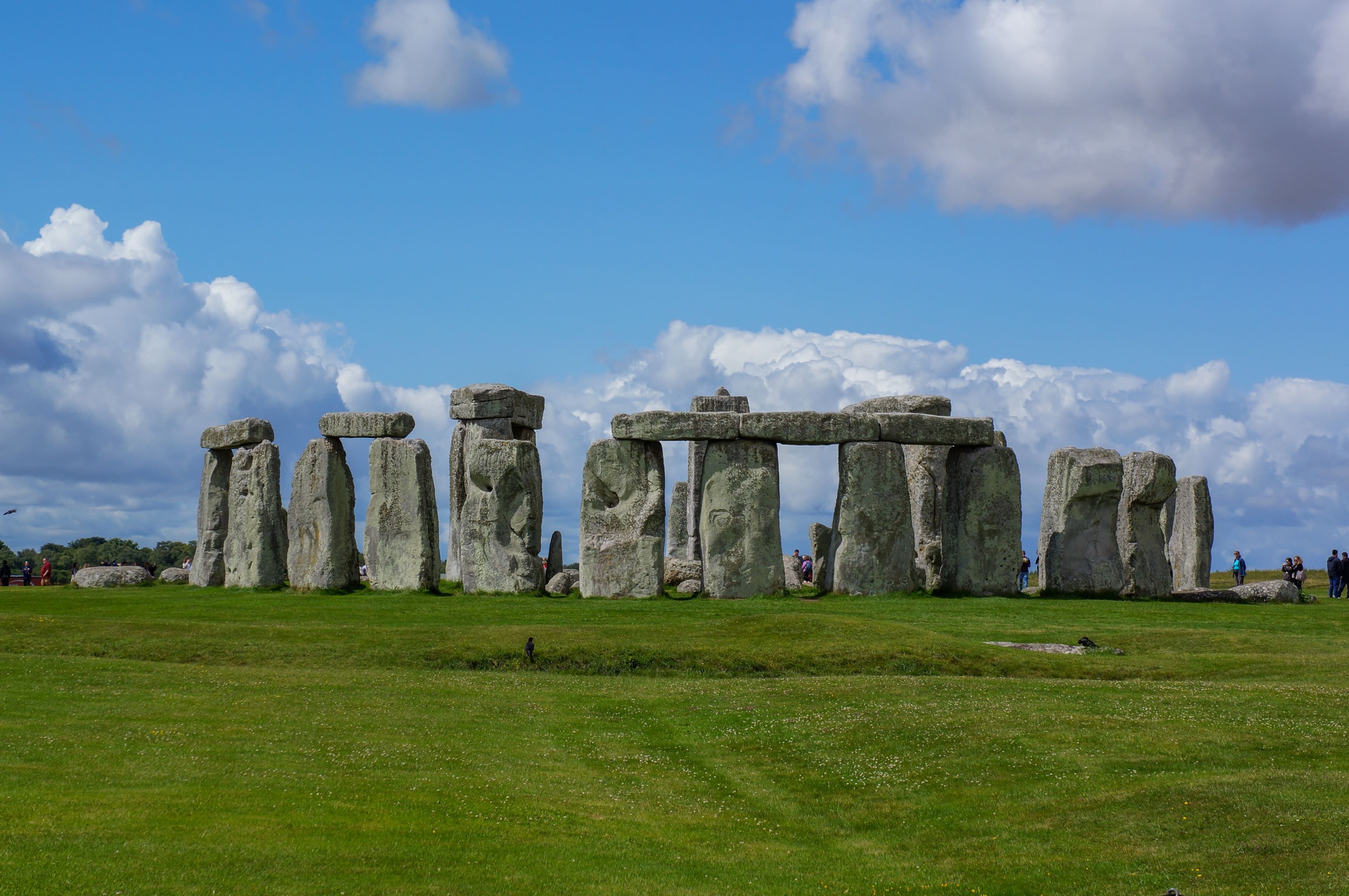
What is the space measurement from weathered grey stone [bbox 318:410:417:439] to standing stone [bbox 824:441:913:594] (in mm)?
12480

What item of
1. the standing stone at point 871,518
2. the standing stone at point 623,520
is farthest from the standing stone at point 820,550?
the standing stone at point 623,520

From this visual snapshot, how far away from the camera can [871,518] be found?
3522 cm

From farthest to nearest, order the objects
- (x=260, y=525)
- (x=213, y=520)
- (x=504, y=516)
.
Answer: (x=213, y=520) < (x=260, y=525) < (x=504, y=516)

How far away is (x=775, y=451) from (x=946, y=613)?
262 inches

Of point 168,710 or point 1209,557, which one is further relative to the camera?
point 1209,557

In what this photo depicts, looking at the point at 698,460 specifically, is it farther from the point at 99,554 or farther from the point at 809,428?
the point at 99,554

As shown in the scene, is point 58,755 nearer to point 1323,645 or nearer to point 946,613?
point 946,613

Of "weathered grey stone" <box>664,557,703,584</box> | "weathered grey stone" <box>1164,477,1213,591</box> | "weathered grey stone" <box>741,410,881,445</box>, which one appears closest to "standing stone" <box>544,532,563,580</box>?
"weathered grey stone" <box>664,557,703,584</box>

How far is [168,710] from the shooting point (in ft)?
61.7

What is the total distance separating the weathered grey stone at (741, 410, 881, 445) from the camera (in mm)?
34875

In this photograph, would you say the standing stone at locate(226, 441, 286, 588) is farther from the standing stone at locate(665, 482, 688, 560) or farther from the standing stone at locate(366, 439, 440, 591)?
the standing stone at locate(665, 482, 688, 560)

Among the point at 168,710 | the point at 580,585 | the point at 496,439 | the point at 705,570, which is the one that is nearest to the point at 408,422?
the point at 496,439

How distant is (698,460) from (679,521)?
13.8 ft

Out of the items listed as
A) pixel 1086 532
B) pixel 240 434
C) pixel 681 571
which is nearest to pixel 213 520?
pixel 240 434
